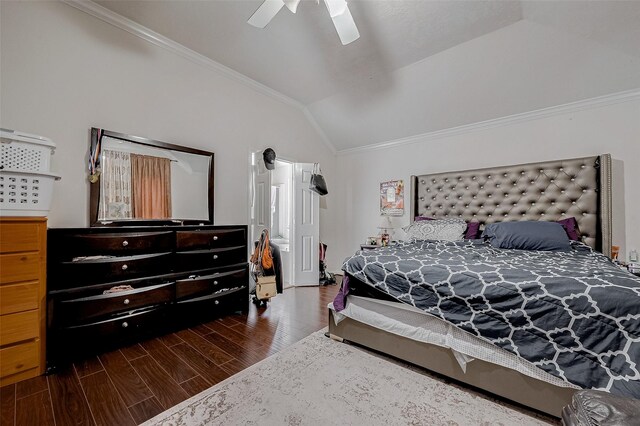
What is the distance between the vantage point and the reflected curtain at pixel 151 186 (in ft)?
7.70

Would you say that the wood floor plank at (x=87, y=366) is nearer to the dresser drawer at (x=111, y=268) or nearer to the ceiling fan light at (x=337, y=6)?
the dresser drawer at (x=111, y=268)

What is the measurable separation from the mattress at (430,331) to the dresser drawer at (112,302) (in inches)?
57.1

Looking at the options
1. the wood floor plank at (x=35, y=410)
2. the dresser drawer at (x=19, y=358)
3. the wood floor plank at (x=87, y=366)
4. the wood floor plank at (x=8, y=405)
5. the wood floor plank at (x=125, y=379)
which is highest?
the dresser drawer at (x=19, y=358)

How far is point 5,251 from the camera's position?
1.54 metres

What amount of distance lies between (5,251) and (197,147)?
1702mm

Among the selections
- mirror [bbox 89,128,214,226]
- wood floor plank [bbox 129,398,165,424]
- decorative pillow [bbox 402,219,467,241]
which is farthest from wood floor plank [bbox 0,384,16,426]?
decorative pillow [bbox 402,219,467,241]

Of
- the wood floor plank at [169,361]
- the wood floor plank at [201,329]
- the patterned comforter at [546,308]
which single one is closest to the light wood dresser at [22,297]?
the wood floor plank at [169,361]

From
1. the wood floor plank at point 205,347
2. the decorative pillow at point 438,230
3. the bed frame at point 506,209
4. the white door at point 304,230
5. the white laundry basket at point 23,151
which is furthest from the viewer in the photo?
the white door at point 304,230

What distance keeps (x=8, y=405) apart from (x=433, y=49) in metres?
4.19

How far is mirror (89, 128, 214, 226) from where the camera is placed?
216 centimetres

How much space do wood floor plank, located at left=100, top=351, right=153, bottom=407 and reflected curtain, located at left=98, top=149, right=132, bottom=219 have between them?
1122 millimetres

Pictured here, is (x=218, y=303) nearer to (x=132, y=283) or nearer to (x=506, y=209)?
(x=132, y=283)

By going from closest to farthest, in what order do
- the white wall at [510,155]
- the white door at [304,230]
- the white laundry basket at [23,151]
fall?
the white laundry basket at [23,151] < the white wall at [510,155] < the white door at [304,230]

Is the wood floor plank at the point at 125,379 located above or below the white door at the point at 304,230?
below
